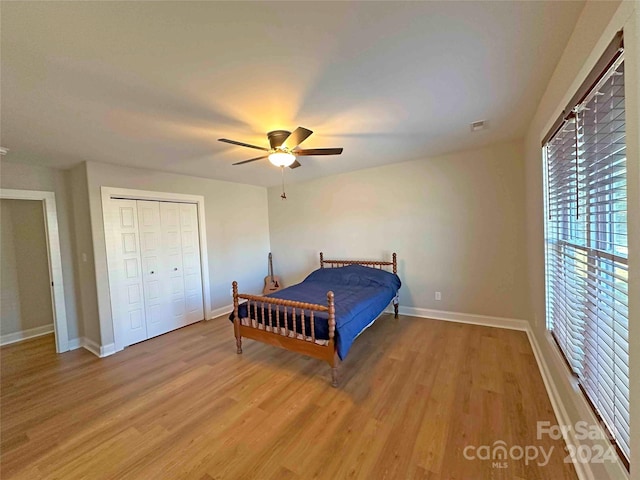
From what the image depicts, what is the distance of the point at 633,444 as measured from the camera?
92 cm

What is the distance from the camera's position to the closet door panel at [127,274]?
3.42 meters

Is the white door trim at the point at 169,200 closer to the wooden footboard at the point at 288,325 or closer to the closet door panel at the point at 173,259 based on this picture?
the closet door panel at the point at 173,259

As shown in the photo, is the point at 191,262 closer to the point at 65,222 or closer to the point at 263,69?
the point at 65,222

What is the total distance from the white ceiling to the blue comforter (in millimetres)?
1833

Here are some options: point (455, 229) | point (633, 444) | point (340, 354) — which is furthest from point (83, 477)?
point (455, 229)

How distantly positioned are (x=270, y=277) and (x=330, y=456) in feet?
12.9

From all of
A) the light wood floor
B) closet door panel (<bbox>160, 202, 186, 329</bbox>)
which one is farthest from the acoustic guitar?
the light wood floor

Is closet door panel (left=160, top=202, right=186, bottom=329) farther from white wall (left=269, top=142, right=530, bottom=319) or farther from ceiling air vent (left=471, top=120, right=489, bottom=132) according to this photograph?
ceiling air vent (left=471, top=120, right=489, bottom=132)

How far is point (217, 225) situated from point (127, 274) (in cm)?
153

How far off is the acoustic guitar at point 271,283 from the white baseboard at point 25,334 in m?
3.40

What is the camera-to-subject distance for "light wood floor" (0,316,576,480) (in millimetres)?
1643

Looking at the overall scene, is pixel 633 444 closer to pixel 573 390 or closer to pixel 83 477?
pixel 573 390

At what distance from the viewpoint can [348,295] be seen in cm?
330

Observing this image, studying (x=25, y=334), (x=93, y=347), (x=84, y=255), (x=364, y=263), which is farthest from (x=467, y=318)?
(x=25, y=334)
